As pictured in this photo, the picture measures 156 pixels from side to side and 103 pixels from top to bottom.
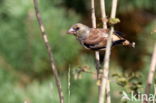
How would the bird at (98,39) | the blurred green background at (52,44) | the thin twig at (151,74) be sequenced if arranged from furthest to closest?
1. the blurred green background at (52,44)
2. the bird at (98,39)
3. the thin twig at (151,74)

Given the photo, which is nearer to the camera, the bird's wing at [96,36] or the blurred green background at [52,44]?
the bird's wing at [96,36]

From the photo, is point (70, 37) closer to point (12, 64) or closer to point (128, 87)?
point (12, 64)

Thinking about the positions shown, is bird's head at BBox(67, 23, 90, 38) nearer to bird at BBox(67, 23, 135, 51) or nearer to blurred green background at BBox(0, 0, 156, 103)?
bird at BBox(67, 23, 135, 51)

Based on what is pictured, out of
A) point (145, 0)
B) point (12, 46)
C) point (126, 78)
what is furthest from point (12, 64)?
point (126, 78)

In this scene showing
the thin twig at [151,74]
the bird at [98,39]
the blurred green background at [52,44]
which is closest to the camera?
the thin twig at [151,74]

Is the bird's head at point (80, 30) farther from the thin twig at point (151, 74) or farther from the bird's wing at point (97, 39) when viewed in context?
the thin twig at point (151, 74)

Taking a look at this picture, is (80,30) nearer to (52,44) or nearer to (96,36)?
(96,36)

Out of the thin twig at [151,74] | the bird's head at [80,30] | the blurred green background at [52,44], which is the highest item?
the bird's head at [80,30]

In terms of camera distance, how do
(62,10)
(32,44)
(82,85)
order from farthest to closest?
(62,10) → (32,44) → (82,85)

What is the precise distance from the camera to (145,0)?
7332 millimetres

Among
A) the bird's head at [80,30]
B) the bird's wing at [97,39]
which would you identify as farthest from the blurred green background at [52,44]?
the bird's wing at [97,39]

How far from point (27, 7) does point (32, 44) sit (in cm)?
36

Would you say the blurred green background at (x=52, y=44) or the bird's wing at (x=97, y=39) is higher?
the bird's wing at (x=97, y=39)

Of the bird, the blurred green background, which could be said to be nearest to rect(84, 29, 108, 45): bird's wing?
the bird
